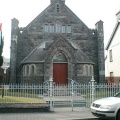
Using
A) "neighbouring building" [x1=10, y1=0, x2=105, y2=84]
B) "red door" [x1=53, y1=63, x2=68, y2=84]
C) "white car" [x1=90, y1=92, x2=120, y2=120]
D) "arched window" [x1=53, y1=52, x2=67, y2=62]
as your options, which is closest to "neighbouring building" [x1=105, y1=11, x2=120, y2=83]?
"neighbouring building" [x1=10, y1=0, x2=105, y2=84]

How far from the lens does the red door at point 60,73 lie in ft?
91.5

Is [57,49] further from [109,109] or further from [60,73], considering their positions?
[109,109]

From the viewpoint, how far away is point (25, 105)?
14781 mm

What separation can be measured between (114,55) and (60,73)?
10.1m

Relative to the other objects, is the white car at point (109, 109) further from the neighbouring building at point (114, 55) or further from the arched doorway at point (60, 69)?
the neighbouring building at point (114, 55)

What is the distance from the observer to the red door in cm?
2789

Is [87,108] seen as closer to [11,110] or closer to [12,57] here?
[11,110]

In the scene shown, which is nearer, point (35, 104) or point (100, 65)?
point (35, 104)

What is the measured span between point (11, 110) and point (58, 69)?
13.7 meters

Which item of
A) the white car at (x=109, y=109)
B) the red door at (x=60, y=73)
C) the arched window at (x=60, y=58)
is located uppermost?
the arched window at (x=60, y=58)

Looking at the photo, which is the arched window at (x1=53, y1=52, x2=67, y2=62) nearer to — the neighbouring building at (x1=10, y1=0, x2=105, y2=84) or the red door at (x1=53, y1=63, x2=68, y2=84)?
the neighbouring building at (x1=10, y1=0, x2=105, y2=84)

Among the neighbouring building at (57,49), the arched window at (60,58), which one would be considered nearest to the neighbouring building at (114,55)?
the neighbouring building at (57,49)

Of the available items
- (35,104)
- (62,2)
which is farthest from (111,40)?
(35,104)

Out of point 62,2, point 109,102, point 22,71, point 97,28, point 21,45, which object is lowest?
point 109,102
